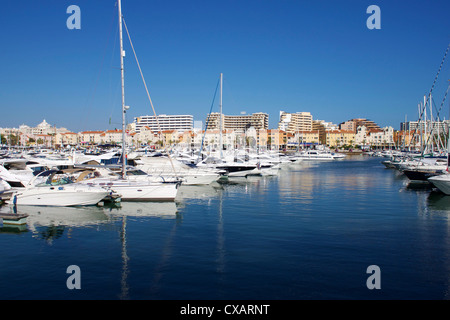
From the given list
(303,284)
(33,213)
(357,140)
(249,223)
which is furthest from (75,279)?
(357,140)

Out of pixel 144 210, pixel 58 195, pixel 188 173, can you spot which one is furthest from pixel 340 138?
pixel 58 195

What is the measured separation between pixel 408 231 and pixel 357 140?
185 meters

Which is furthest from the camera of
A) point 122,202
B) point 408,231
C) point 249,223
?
point 122,202

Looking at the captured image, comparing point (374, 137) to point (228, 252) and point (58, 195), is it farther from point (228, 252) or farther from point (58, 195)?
point (228, 252)

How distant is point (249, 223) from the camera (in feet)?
61.0

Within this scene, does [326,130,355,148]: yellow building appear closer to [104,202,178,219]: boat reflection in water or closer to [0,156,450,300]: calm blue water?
[0,156,450,300]: calm blue water

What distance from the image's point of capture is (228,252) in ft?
44.3

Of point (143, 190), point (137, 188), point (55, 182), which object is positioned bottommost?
point (143, 190)

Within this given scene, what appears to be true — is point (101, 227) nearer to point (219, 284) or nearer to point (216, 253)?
point (216, 253)

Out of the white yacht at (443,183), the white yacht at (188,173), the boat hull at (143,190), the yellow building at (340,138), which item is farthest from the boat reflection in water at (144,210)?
the yellow building at (340,138)

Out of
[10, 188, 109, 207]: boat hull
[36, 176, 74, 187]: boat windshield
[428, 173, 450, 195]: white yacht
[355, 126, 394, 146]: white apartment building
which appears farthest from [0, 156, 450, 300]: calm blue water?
[355, 126, 394, 146]: white apartment building

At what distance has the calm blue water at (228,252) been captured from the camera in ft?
33.6

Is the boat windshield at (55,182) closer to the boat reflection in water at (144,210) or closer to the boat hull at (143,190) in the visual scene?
the boat hull at (143,190)

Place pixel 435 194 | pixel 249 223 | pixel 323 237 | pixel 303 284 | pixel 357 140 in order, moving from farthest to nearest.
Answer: pixel 357 140
pixel 435 194
pixel 249 223
pixel 323 237
pixel 303 284
